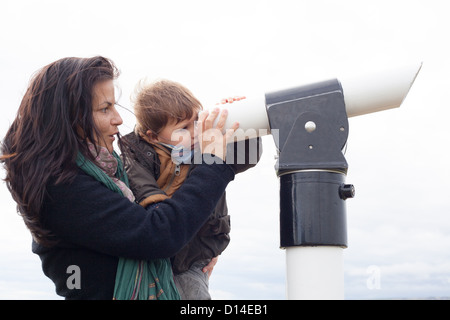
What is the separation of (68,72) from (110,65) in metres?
0.15

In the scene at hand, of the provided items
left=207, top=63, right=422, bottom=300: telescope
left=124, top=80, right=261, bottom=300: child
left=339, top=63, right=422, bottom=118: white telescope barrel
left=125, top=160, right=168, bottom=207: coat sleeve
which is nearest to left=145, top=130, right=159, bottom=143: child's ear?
left=124, top=80, right=261, bottom=300: child

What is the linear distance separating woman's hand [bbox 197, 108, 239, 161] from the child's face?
34cm

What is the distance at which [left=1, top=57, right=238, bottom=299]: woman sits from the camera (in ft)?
4.40

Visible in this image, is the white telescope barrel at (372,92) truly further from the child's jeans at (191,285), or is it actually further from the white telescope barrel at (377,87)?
the child's jeans at (191,285)

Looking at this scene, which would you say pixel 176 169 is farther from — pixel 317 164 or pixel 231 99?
pixel 317 164

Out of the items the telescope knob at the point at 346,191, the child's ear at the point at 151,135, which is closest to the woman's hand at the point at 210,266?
the child's ear at the point at 151,135

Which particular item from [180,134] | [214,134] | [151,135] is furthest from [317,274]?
[151,135]

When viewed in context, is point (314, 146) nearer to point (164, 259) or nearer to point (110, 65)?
point (164, 259)

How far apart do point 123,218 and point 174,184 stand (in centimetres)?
44

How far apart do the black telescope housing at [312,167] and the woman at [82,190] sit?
20cm

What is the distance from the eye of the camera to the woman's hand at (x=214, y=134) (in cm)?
143

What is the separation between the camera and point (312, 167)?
1.26m
